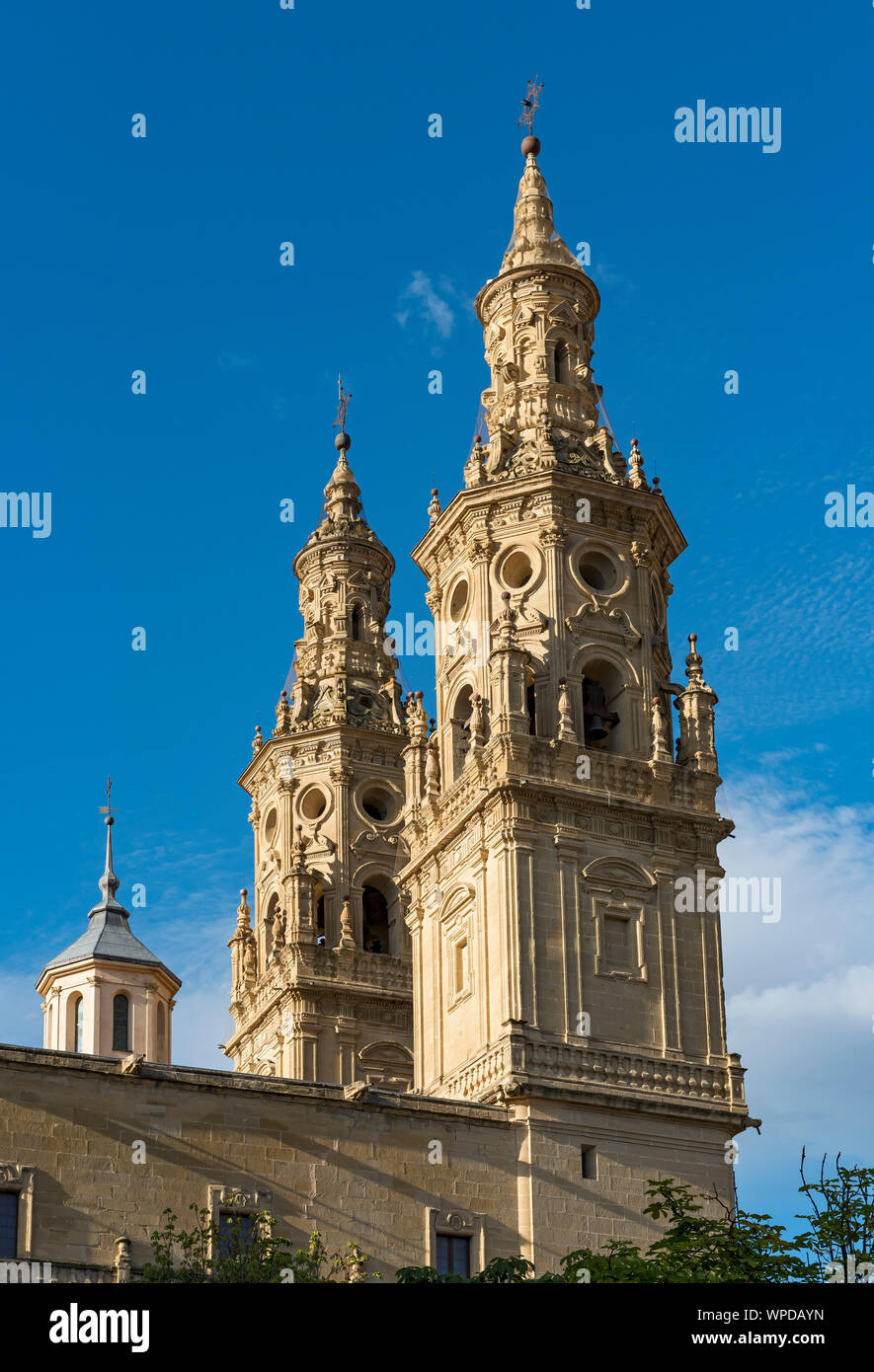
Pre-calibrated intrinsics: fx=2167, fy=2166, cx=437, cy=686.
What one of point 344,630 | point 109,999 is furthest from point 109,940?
point 344,630

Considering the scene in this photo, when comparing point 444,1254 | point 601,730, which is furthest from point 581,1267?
Result: point 601,730

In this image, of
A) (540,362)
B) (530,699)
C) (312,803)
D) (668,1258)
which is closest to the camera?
(668,1258)

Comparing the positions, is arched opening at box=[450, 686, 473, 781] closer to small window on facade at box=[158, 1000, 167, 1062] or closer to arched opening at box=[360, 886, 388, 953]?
arched opening at box=[360, 886, 388, 953]

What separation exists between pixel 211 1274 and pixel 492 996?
1126 centimetres

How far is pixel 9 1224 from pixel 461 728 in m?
17.9

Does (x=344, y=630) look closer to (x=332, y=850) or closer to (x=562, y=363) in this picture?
(x=332, y=850)

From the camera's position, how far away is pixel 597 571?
53.8m

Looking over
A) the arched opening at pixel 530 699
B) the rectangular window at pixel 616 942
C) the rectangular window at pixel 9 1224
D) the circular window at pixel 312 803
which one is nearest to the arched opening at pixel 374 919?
the circular window at pixel 312 803

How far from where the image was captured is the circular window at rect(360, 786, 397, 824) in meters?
68.3

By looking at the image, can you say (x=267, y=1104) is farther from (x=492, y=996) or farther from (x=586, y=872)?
(x=586, y=872)

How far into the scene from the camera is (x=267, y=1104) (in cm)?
4412

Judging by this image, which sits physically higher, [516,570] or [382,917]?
Result: [516,570]

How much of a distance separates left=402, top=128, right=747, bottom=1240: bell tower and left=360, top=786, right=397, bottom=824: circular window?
522 inches
